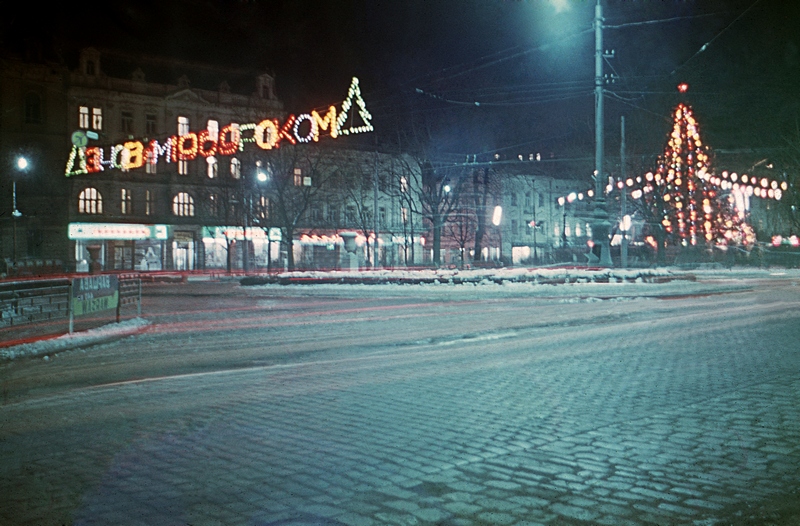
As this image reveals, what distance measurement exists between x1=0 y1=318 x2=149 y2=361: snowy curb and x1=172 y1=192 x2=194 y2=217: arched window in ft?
149

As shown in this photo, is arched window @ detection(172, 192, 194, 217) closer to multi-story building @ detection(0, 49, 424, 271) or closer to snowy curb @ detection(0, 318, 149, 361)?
multi-story building @ detection(0, 49, 424, 271)

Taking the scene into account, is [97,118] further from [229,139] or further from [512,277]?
[512,277]

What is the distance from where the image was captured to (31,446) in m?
6.35

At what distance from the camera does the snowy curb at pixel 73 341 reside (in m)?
12.9

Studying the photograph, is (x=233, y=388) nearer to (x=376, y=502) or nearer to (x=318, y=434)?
(x=318, y=434)

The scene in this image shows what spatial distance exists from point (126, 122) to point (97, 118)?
235 centimetres

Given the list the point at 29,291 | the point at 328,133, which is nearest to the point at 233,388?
the point at 29,291

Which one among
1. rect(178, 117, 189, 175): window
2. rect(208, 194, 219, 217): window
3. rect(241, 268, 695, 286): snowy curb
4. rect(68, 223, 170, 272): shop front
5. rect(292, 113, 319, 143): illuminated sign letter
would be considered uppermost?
rect(178, 117, 189, 175): window

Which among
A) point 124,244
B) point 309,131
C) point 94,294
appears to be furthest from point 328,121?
point 124,244

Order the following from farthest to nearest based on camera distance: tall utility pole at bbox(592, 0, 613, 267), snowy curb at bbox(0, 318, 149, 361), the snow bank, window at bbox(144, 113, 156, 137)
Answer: window at bbox(144, 113, 156, 137) → the snow bank → tall utility pole at bbox(592, 0, 613, 267) → snowy curb at bbox(0, 318, 149, 361)

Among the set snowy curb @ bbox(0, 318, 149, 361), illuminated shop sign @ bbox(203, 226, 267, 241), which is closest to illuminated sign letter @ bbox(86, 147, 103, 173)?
snowy curb @ bbox(0, 318, 149, 361)

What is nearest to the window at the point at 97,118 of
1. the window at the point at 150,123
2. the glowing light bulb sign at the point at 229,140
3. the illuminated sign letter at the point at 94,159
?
the window at the point at 150,123

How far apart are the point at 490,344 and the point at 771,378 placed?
5.07 m

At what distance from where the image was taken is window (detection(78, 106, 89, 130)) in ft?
189
